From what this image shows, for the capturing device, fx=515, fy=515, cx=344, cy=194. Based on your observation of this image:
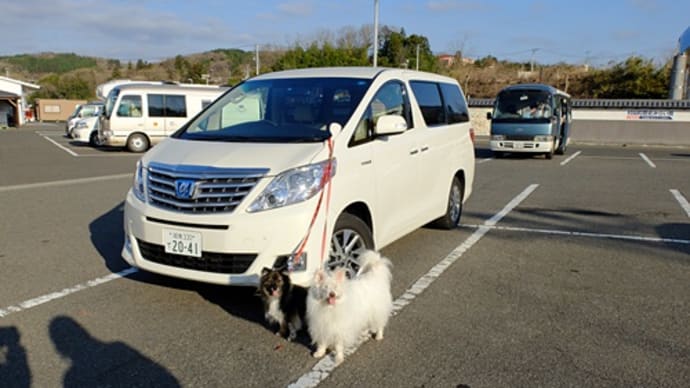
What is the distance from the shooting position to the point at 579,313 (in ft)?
13.2

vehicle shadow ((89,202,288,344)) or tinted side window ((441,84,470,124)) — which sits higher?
tinted side window ((441,84,470,124))

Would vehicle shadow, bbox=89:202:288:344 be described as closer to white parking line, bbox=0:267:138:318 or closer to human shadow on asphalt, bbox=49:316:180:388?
Result: white parking line, bbox=0:267:138:318

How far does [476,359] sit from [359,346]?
2.49 ft

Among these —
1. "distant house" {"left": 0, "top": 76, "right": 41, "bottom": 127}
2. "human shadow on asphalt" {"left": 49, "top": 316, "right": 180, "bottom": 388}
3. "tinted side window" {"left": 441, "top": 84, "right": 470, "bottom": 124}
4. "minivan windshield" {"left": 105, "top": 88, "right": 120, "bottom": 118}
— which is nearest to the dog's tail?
"human shadow on asphalt" {"left": 49, "top": 316, "right": 180, "bottom": 388}

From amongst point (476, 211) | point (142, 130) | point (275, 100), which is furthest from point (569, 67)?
point (275, 100)

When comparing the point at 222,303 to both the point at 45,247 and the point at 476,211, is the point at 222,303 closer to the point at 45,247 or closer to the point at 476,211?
the point at 45,247

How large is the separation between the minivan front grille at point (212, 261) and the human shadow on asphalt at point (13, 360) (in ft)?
3.46

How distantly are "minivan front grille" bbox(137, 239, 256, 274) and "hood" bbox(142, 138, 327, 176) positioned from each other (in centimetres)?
63

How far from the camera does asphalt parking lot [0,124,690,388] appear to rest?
3.07m

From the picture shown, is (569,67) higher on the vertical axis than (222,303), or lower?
higher

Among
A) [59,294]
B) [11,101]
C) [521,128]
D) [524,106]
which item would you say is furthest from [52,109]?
[59,294]

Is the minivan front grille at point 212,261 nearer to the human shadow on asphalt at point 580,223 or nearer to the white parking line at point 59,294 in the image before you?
the white parking line at point 59,294

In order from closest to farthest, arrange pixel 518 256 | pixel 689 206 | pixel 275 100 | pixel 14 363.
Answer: pixel 14 363 < pixel 275 100 < pixel 518 256 < pixel 689 206

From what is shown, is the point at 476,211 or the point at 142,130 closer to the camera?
the point at 476,211
